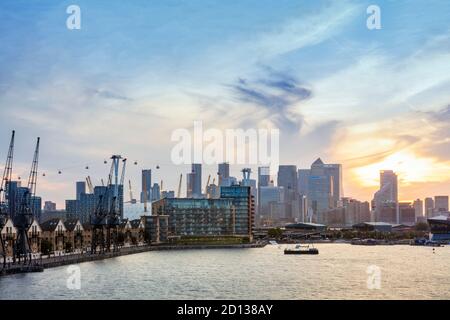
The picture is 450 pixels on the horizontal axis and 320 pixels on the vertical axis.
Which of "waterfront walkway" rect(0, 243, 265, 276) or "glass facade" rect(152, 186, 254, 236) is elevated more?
"glass facade" rect(152, 186, 254, 236)

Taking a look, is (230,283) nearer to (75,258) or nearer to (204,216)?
(75,258)

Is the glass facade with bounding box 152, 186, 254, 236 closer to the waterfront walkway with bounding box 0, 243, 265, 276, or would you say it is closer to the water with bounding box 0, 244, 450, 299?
the waterfront walkway with bounding box 0, 243, 265, 276

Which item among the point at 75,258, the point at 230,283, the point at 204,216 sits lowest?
the point at 75,258

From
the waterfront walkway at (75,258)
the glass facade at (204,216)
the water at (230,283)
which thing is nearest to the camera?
the water at (230,283)

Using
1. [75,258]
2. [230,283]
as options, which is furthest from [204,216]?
[230,283]

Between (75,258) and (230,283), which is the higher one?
(230,283)

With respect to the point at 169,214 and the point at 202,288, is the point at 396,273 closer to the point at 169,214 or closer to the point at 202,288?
the point at 202,288

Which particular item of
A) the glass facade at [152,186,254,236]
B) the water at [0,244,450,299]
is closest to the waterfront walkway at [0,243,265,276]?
the water at [0,244,450,299]

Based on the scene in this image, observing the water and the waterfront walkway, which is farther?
the waterfront walkway

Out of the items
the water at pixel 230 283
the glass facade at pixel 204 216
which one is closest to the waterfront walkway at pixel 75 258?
the water at pixel 230 283

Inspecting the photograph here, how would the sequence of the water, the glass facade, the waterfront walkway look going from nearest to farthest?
the water, the waterfront walkway, the glass facade

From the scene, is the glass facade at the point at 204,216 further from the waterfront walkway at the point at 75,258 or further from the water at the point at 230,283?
the water at the point at 230,283
